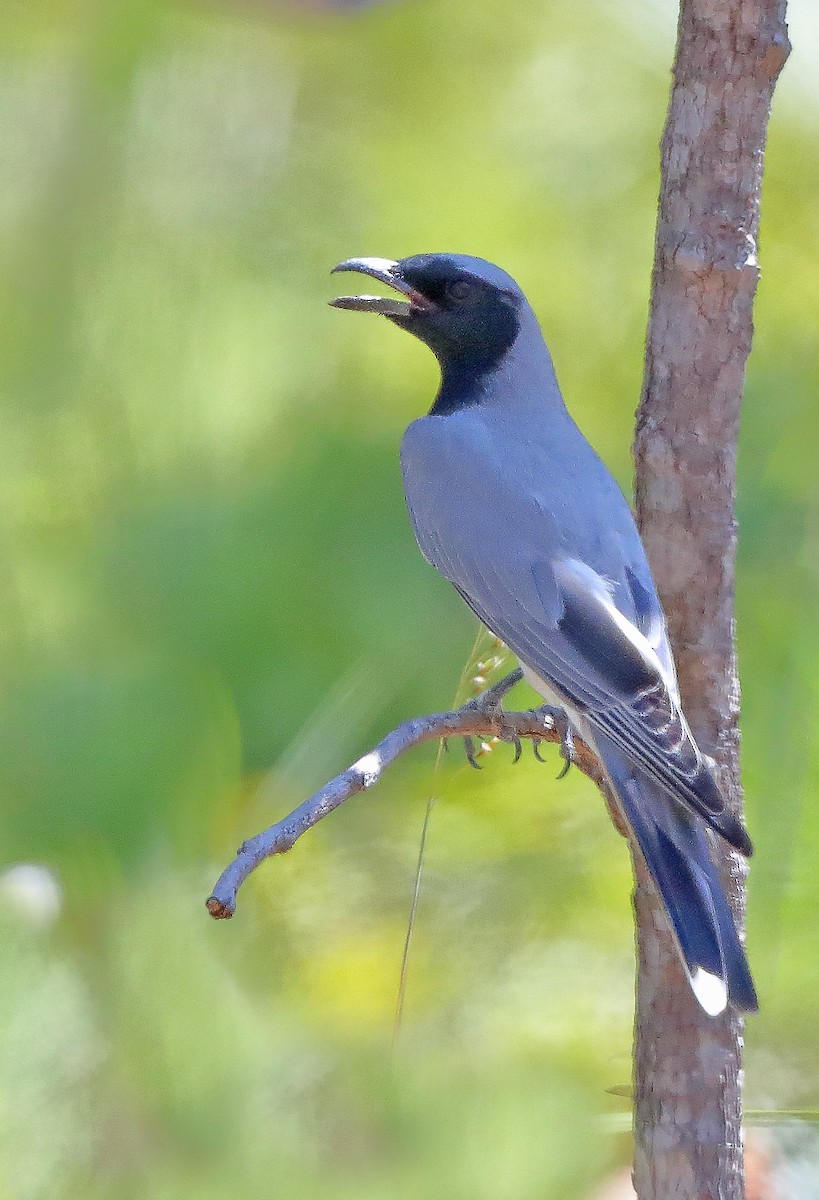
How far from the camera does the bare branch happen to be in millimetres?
734

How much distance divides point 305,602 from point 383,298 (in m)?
0.32

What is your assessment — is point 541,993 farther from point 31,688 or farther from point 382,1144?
point 31,688

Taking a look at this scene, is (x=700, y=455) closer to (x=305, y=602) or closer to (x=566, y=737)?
(x=566, y=737)

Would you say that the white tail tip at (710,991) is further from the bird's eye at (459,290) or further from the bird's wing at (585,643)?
the bird's eye at (459,290)

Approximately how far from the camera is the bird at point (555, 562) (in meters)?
0.95

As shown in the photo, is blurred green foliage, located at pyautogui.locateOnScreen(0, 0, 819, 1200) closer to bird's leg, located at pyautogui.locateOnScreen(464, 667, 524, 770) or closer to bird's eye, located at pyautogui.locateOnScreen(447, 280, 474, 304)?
bird's leg, located at pyautogui.locateOnScreen(464, 667, 524, 770)

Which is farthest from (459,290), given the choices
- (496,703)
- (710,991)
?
(710,991)

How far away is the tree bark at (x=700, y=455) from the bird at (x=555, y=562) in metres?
0.04

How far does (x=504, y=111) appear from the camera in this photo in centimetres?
150

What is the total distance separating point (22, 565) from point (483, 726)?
549 millimetres

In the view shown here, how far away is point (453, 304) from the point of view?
1.30 metres

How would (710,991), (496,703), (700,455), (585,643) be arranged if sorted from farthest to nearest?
(496,703) < (585,643) < (700,455) < (710,991)

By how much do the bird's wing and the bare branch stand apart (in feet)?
0.18

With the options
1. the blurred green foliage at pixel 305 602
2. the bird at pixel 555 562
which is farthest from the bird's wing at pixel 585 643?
the blurred green foliage at pixel 305 602
